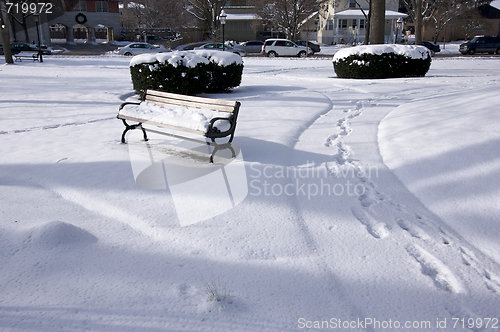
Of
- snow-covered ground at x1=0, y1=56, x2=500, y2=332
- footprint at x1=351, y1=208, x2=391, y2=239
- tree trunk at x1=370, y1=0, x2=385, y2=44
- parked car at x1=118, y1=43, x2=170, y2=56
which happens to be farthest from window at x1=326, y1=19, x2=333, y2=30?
footprint at x1=351, y1=208, x2=391, y2=239

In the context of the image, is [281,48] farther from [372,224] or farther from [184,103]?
[372,224]

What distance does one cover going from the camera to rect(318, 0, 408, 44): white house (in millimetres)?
47219

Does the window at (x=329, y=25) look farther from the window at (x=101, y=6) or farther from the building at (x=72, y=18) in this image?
the window at (x=101, y=6)

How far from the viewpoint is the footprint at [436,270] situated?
103 inches

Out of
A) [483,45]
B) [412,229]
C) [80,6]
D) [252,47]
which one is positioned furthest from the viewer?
[80,6]

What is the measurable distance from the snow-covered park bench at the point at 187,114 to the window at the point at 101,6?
5469 cm

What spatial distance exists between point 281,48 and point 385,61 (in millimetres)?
19872

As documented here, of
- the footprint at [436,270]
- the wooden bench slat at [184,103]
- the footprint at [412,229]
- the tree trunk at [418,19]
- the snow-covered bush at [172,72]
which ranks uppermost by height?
the tree trunk at [418,19]

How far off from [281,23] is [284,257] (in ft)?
145

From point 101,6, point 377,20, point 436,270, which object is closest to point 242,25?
point 101,6

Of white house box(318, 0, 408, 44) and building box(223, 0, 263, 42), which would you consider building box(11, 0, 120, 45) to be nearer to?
building box(223, 0, 263, 42)

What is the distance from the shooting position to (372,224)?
347cm

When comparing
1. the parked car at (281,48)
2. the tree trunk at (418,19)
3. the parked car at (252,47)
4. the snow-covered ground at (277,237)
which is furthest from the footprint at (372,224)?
the parked car at (252,47)

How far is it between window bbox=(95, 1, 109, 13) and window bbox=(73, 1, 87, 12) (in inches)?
62.7
